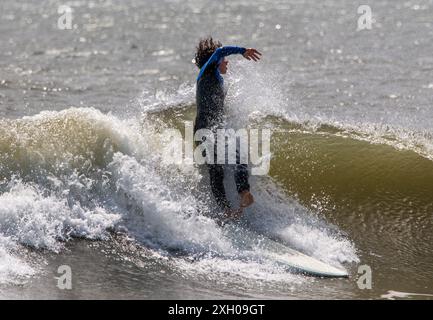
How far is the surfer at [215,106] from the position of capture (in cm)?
749

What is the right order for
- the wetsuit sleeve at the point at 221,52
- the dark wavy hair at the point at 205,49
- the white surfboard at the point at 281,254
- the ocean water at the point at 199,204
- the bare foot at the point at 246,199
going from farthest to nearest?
the dark wavy hair at the point at 205,49, the bare foot at the point at 246,199, the wetsuit sleeve at the point at 221,52, the white surfboard at the point at 281,254, the ocean water at the point at 199,204

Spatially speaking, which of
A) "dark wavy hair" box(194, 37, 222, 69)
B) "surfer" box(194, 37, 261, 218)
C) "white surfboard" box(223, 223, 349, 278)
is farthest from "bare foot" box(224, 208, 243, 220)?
"dark wavy hair" box(194, 37, 222, 69)

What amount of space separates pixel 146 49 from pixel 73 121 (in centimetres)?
1605

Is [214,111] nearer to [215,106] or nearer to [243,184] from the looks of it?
[215,106]

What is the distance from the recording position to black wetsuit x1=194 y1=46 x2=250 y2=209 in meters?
7.52

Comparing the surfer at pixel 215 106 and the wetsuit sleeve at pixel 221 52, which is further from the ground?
the wetsuit sleeve at pixel 221 52

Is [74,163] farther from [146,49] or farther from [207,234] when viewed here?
[146,49]

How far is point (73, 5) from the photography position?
4419 cm

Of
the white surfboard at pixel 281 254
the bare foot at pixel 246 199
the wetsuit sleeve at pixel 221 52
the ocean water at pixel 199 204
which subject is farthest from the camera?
the bare foot at pixel 246 199

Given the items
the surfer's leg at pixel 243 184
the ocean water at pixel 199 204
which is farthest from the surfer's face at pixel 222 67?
the surfer's leg at pixel 243 184

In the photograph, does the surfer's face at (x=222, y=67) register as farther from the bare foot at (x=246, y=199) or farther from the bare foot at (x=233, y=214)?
the bare foot at (x=233, y=214)

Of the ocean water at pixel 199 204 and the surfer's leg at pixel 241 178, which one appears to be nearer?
the ocean water at pixel 199 204

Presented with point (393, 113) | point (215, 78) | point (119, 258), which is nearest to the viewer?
point (119, 258)
